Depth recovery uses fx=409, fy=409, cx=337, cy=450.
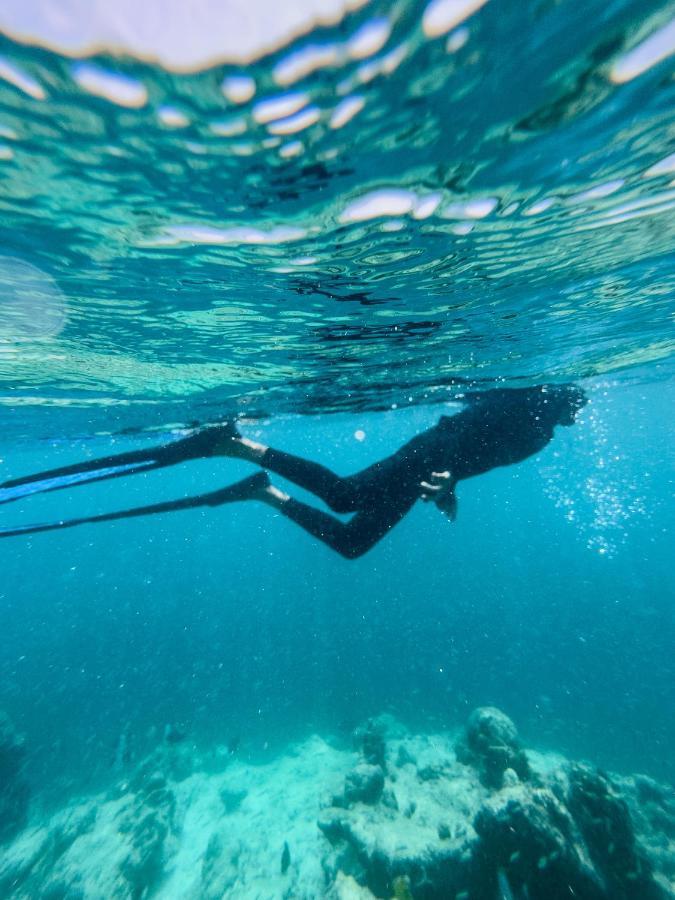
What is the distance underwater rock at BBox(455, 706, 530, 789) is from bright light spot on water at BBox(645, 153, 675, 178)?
14670 millimetres

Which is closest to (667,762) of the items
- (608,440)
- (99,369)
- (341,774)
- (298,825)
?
(341,774)

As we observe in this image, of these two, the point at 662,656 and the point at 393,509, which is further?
the point at 662,656

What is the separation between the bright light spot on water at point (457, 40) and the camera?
337 centimetres

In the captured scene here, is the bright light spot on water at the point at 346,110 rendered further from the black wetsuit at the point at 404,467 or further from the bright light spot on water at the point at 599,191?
the black wetsuit at the point at 404,467

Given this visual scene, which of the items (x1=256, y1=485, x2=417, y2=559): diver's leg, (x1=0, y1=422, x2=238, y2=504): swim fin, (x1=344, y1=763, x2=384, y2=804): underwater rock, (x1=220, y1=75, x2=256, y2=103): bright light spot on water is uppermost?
(x1=220, y1=75, x2=256, y2=103): bright light spot on water

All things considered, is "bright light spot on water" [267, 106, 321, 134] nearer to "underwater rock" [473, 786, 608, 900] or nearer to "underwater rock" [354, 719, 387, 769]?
"underwater rock" [473, 786, 608, 900]

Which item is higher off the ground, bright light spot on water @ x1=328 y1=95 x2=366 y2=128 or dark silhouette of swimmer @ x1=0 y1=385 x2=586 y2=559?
bright light spot on water @ x1=328 y1=95 x2=366 y2=128

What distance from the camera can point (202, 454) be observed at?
7.16 metres

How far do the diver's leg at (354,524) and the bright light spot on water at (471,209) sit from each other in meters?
4.39

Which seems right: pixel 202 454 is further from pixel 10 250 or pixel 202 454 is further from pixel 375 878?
pixel 375 878

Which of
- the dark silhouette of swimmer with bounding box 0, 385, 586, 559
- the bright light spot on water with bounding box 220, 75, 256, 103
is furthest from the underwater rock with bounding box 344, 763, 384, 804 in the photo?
the bright light spot on water with bounding box 220, 75, 256, 103

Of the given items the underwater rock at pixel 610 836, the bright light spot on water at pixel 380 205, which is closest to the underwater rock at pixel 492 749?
the underwater rock at pixel 610 836

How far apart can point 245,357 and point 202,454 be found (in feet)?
18.9

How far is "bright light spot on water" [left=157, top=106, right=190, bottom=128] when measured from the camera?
12.6 ft
